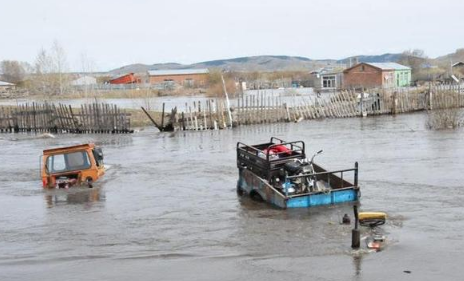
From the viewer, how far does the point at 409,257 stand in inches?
439

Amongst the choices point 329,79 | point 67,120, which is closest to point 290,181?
point 67,120

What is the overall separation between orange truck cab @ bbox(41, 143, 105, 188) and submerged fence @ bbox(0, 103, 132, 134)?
22.7m

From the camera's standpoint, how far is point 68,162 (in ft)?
63.3

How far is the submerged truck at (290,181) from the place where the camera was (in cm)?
1485

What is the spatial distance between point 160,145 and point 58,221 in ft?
60.5

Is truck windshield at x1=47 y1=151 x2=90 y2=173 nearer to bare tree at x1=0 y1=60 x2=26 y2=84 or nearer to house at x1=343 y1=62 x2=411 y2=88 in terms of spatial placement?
house at x1=343 y1=62 x2=411 y2=88

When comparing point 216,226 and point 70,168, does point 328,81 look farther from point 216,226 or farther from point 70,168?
point 216,226

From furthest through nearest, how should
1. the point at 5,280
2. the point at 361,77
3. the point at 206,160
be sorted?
the point at 361,77 < the point at 206,160 < the point at 5,280

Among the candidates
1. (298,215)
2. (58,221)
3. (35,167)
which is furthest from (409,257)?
(35,167)

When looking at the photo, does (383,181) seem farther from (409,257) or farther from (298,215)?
(409,257)

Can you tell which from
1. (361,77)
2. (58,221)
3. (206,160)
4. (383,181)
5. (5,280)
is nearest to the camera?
(5,280)

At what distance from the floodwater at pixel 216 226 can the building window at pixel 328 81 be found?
214 ft

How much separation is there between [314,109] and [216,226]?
113 ft

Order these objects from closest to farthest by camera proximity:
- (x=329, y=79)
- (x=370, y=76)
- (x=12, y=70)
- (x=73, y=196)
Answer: (x=73, y=196)
(x=370, y=76)
(x=329, y=79)
(x=12, y=70)
